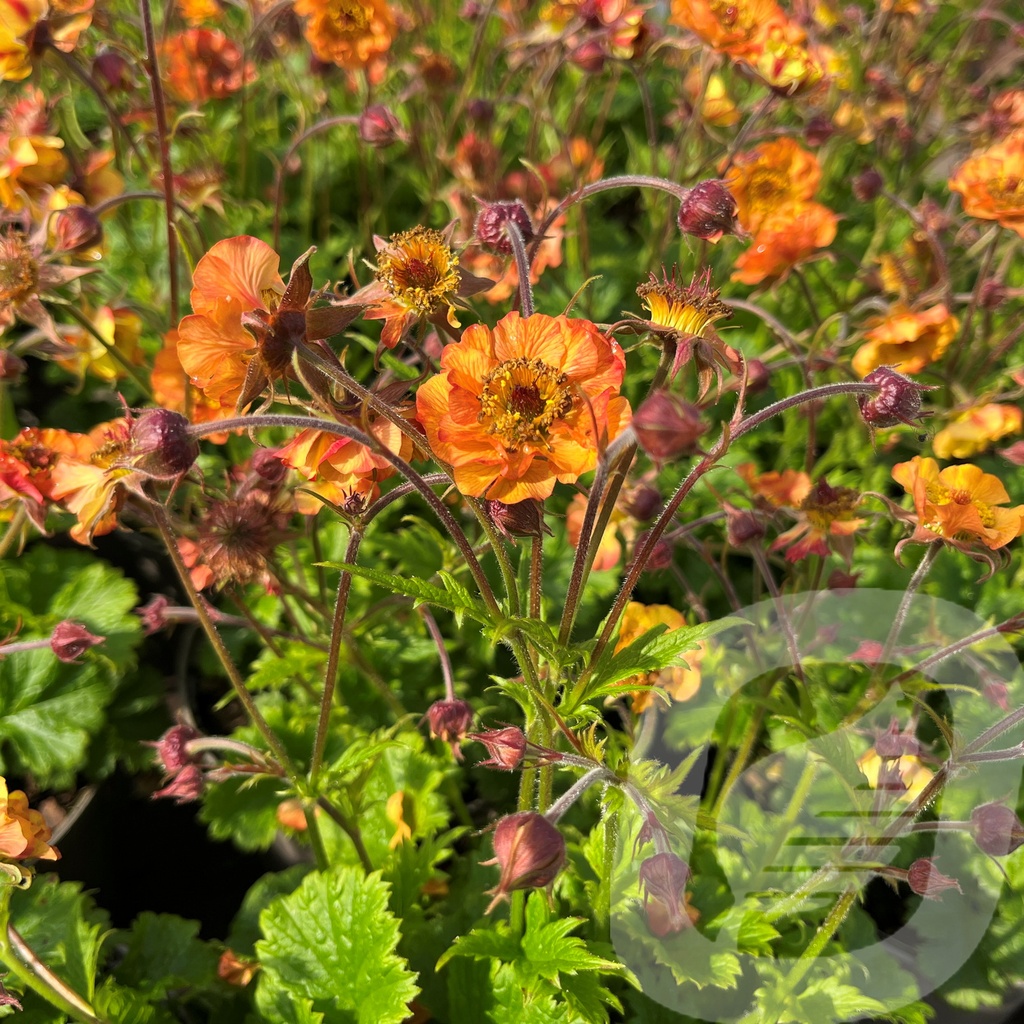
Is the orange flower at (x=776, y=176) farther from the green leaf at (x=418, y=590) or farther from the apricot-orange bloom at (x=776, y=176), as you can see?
the green leaf at (x=418, y=590)

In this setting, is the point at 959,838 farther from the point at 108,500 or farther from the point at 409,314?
the point at 108,500

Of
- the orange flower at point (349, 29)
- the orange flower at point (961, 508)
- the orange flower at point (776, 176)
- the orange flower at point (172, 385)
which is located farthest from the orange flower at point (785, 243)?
the orange flower at point (172, 385)

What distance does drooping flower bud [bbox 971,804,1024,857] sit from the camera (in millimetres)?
940

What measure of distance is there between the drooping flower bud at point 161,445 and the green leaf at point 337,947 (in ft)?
2.14

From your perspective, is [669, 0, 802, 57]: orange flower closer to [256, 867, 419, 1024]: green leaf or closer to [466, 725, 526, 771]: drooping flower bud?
[466, 725, 526, 771]: drooping flower bud

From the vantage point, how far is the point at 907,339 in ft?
5.31

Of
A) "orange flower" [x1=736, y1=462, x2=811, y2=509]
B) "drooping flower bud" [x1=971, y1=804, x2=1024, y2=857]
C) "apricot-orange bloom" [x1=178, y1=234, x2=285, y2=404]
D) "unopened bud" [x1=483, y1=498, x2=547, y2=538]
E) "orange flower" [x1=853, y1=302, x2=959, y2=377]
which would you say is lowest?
"drooping flower bud" [x1=971, y1=804, x2=1024, y2=857]

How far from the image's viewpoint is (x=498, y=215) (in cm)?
107

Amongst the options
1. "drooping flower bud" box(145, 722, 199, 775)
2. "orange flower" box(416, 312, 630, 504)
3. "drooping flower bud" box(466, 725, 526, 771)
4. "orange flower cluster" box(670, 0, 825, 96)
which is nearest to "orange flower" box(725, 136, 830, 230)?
"orange flower cluster" box(670, 0, 825, 96)

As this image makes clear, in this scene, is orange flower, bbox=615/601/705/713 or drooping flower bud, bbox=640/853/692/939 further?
orange flower, bbox=615/601/705/713

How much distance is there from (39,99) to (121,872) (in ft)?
5.39

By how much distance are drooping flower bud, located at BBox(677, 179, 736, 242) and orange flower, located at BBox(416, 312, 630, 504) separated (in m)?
0.35

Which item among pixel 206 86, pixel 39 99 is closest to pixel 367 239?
pixel 206 86

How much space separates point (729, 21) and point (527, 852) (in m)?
1.58
